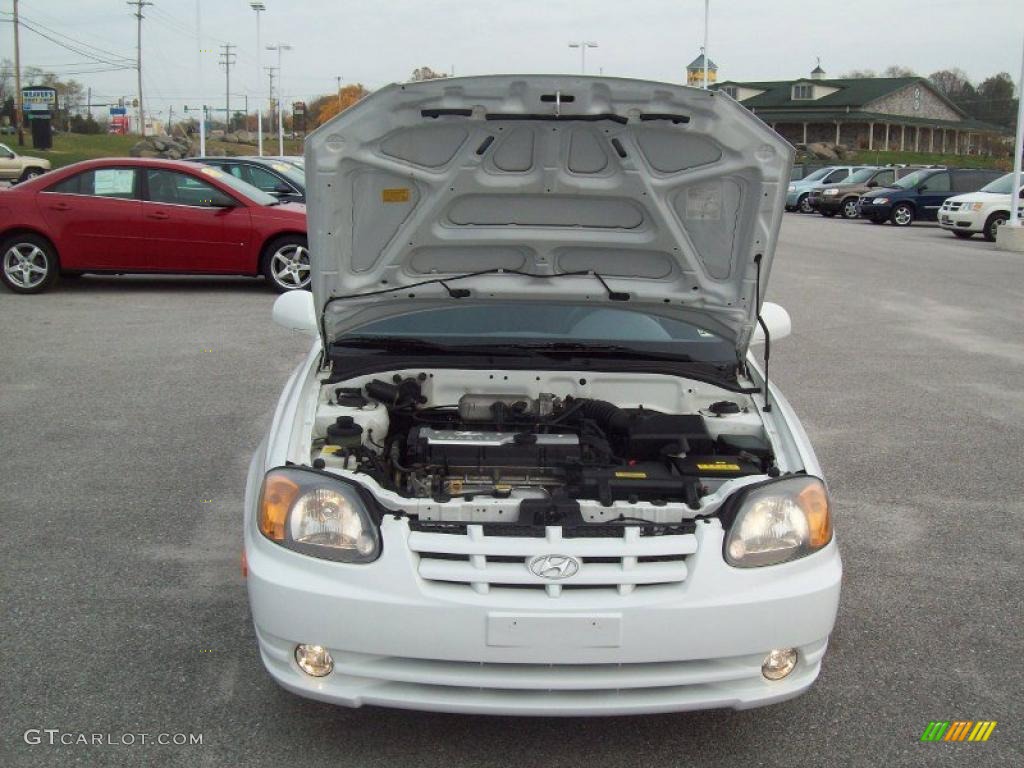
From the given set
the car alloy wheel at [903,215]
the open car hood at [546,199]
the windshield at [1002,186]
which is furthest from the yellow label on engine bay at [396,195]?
the car alloy wheel at [903,215]

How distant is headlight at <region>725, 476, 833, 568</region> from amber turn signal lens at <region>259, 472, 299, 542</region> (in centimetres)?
130

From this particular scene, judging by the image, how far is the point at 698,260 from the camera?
13.2ft

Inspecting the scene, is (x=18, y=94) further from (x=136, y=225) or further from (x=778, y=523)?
(x=778, y=523)

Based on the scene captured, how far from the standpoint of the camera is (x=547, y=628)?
281cm

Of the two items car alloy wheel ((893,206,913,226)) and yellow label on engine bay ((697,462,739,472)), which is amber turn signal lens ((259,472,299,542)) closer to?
yellow label on engine bay ((697,462,739,472))

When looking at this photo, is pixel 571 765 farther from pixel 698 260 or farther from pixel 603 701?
pixel 698 260

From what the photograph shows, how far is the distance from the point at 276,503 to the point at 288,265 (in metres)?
9.82

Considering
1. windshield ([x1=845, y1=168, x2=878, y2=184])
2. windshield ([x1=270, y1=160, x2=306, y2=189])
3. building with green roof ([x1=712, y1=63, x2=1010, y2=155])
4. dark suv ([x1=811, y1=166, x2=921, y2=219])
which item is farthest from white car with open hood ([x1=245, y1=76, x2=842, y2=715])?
building with green roof ([x1=712, y1=63, x2=1010, y2=155])

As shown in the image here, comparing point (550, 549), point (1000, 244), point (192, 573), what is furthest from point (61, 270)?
point (1000, 244)

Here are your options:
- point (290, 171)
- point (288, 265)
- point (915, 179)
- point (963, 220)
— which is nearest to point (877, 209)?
point (915, 179)

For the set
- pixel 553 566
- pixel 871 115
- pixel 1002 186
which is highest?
pixel 871 115

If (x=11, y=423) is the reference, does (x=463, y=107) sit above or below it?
above

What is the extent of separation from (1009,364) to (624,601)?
304 inches

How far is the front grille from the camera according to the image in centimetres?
288
